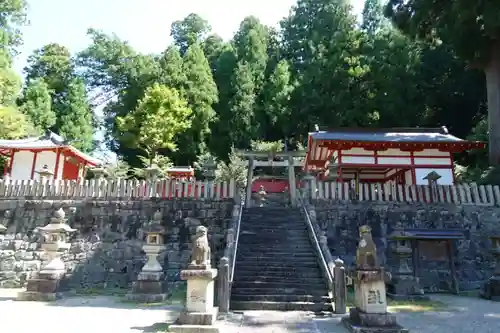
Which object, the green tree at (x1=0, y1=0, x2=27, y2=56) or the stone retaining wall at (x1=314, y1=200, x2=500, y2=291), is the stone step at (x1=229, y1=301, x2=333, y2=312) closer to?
the stone retaining wall at (x1=314, y1=200, x2=500, y2=291)

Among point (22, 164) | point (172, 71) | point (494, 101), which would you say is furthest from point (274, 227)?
point (172, 71)

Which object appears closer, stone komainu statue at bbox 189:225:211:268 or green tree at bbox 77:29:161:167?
stone komainu statue at bbox 189:225:211:268

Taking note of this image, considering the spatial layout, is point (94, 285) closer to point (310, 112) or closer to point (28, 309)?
point (28, 309)

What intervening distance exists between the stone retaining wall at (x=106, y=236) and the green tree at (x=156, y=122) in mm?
12557

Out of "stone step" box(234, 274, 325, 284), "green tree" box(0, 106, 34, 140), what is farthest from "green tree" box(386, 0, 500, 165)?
"green tree" box(0, 106, 34, 140)

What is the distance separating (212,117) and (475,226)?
20.0 m

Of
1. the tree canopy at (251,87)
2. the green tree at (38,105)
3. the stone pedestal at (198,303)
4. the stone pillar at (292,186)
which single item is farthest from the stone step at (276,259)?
the green tree at (38,105)

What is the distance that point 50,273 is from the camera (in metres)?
9.19

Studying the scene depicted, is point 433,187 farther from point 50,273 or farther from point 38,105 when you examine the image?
point 38,105

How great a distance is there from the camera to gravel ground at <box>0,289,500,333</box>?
19.5 feet

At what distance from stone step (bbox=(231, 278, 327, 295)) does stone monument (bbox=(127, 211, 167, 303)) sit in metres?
2.05

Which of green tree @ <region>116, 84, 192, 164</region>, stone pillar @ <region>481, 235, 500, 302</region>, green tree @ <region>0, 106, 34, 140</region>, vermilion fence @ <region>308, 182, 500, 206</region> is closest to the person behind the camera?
stone pillar @ <region>481, 235, 500, 302</region>

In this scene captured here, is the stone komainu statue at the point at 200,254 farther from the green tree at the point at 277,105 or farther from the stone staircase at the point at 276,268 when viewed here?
the green tree at the point at 277,105

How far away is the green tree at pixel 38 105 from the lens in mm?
24953
